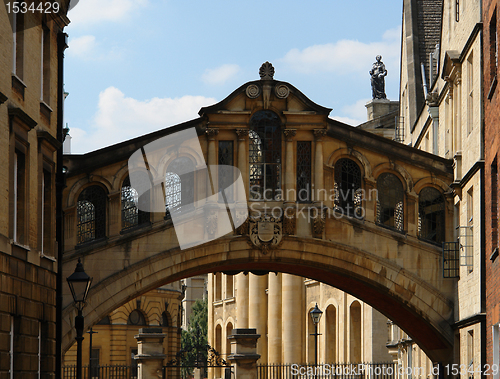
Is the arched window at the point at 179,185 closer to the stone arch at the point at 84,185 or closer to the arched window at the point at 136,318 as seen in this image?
the stone arch at the point at 84,185

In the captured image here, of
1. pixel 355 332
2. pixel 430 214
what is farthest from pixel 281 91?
pixel 355 332

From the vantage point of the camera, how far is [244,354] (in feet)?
92.8

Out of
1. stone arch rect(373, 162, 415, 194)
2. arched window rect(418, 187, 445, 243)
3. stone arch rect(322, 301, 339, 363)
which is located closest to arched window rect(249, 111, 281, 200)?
stone arch rect(373, 162, 415, 194)

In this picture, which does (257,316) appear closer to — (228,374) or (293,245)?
(228,374)

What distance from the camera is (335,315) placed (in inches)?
1662

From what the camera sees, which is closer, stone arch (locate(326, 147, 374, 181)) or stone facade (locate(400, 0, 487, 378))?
stone facade (locate(400, 0, 487, 378))

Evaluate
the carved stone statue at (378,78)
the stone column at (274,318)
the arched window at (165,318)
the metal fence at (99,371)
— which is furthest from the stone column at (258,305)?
the carved stone statue at (378,78)

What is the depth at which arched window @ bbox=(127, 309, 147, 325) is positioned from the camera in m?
54.3

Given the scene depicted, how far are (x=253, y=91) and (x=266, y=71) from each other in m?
0.62

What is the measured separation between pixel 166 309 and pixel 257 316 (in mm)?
8497

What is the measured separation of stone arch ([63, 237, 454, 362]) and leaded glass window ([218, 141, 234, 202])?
123cm

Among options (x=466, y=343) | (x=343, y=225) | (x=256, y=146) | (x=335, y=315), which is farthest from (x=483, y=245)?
(x=335, y=315)

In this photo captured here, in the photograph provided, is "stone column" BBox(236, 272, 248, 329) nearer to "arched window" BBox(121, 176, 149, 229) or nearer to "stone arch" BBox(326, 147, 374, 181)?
"stone arch" BBox(326, 147, 374, 181)

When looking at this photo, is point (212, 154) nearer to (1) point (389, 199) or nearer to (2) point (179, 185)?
(2) point (179, 185)
